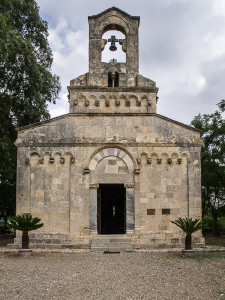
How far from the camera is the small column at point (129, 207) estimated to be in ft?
50.3

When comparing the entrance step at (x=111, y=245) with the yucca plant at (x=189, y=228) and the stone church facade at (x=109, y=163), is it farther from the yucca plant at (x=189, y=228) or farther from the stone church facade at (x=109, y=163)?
the yucca plant at (x=189, y=228)

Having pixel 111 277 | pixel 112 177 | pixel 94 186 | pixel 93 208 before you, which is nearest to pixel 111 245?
pixel 93 208

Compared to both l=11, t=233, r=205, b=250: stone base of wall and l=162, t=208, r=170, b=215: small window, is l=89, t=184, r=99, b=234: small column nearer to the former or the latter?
l=11, t=233, r=205, b=250: stone base of wall

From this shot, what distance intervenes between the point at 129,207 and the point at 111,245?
1.79m

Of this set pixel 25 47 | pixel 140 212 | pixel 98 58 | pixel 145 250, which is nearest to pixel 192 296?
pixel 145 250

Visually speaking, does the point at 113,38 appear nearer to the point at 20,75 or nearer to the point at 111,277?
the point at 20,75

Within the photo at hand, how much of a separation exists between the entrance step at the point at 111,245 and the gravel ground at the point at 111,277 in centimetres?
104

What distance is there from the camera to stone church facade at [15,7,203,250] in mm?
15312

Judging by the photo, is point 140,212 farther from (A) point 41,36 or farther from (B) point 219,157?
(A) point 41,36

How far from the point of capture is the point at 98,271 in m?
10.2

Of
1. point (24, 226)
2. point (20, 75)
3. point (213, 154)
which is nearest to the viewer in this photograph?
point (24, 226)

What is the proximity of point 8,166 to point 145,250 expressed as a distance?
8343 mm

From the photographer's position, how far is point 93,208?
15.5 metres

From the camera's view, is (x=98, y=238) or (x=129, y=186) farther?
(x=129, y=186)
